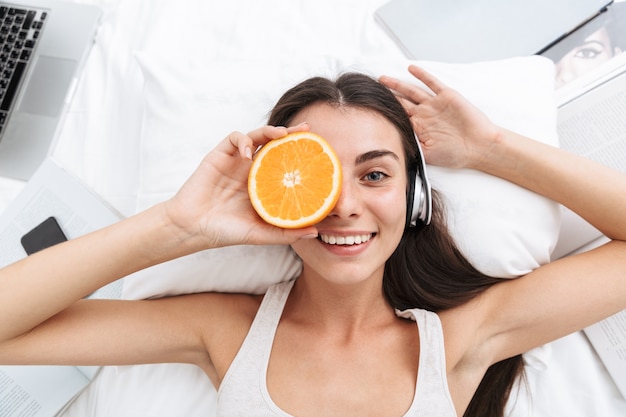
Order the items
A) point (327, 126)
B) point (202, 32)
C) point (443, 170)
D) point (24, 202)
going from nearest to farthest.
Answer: point (327, 126) < point (443, 170) < point (24, 202) < point (202, 32)

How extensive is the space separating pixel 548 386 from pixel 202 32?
1.97 m

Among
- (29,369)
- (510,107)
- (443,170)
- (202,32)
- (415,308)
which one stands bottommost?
(29,369)

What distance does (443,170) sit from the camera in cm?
181

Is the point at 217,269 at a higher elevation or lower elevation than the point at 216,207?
lower

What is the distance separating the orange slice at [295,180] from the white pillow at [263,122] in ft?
1.83

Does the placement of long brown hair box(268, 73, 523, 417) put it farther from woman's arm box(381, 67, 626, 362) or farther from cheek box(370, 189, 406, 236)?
cheek box(370, 189, 406, 236)

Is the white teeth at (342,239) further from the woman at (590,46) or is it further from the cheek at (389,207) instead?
the woman at (590,46)

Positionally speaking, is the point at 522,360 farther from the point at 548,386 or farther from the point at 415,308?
the point at 415,308

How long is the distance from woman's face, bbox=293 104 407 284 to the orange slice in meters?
0.12

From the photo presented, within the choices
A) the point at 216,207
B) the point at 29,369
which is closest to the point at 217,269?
the point at 216,207

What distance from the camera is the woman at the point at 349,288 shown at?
149 cm

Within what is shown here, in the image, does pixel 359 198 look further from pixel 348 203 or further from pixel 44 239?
pixel 44 239

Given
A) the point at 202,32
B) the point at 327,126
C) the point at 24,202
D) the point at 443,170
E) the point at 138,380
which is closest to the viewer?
the point at 327,126

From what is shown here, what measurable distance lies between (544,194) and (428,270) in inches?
18.2
